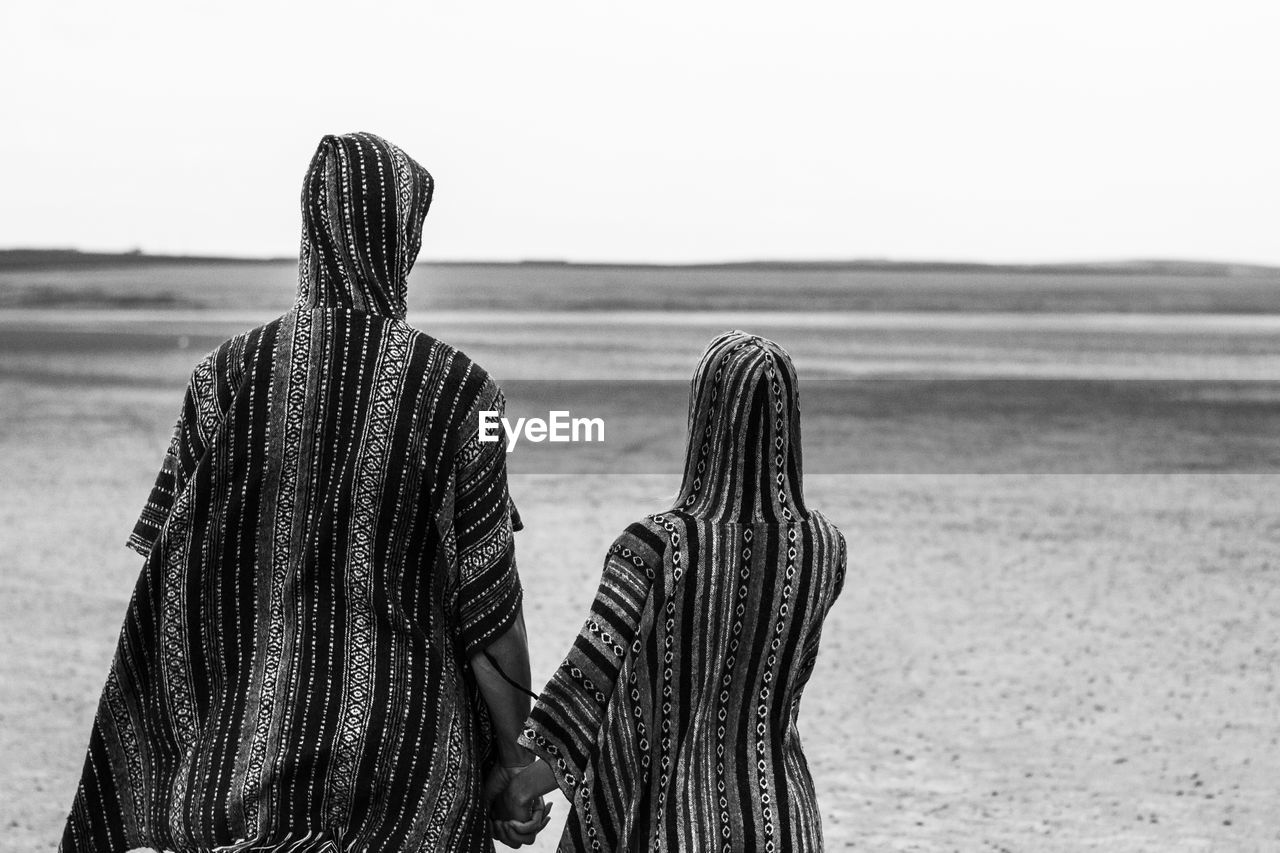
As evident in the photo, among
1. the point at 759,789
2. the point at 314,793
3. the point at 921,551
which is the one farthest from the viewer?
the point at 921,551

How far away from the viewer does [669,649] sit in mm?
2145

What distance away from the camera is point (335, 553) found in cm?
201

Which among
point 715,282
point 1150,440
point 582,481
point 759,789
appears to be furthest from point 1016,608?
point 715,282

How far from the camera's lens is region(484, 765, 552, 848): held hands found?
2130 mm

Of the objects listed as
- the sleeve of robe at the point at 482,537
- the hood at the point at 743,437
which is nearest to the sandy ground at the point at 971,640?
the hood at the point at 743,437

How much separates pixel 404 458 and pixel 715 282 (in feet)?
55.5

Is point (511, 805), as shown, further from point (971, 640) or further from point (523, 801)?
point (971, 640)

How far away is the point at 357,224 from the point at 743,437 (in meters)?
0.47

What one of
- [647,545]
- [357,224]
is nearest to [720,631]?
[647,545]

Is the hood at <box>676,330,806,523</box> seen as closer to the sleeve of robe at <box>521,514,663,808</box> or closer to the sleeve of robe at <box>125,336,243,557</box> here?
the sleeve of robe at <box>521,514,663,808</box>

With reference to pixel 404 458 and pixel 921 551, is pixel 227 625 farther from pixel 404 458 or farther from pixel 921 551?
pixel 921 551

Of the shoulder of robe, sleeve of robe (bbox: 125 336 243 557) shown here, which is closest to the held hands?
the shoulder of robe

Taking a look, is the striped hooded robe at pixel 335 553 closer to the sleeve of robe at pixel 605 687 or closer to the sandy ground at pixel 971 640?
the sleeve of robe at pixel 605 687

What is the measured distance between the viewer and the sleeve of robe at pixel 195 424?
2.02 m
